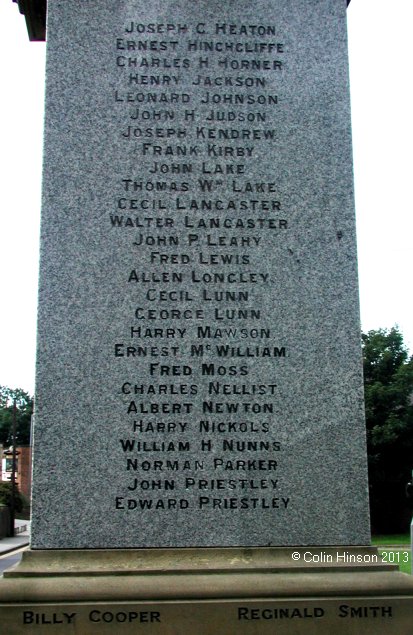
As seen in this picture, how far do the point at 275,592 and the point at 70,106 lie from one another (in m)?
3.63

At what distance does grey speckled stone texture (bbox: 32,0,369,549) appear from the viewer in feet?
16.6

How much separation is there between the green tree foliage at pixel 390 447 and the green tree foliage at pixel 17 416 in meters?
74.3

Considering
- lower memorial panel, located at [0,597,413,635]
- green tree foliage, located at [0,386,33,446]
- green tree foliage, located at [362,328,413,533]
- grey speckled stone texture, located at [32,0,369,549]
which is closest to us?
lower memorial panel, located at [0,597,413,635]

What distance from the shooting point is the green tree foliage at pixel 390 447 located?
53.5 m

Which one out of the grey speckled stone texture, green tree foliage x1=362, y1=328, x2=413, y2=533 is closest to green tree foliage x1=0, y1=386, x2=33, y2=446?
green tree foliage x1=362, y1=328, x2=413, y2=533

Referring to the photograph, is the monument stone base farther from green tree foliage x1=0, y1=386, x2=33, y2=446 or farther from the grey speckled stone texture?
green tree foliage x1=0, y1=386, x2=33, y2=446

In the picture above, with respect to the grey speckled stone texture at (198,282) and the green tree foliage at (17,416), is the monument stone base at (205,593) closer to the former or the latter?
the grey speckled stone texture at (198,282)

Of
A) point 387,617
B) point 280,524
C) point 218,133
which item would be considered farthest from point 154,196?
point 387,617

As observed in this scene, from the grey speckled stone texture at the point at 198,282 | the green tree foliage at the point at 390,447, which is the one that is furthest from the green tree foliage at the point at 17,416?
the grey speckled stone texture at the point at 198,282

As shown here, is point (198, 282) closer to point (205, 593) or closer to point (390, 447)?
point (205, 593)

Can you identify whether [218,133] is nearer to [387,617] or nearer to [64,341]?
[64,341]

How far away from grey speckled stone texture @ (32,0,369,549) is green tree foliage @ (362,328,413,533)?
161 feet

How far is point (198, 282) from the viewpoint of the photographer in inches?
212

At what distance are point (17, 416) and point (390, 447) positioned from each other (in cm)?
8772
